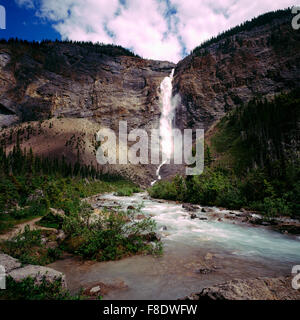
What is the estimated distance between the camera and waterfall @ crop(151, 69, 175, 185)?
78912 millimetres

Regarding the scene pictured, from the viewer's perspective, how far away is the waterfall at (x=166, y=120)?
78912mm

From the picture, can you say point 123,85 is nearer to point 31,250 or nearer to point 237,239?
point 237,239

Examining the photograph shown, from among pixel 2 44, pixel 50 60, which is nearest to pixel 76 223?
pixel 50 60

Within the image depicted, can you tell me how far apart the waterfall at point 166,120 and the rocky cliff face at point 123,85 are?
3.05 metres

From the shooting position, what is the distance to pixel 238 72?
75750 mm

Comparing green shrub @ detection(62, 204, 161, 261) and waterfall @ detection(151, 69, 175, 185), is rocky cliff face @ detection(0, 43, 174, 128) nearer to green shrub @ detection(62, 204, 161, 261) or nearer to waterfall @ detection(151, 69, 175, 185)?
waterfall @ detection(151, 69, 175, 185)

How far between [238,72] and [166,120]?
1407 inches

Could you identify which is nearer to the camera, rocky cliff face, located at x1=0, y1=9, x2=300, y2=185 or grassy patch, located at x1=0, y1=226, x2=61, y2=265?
grassy patch, located at x1=0, y1=226, x2=61, y2=265

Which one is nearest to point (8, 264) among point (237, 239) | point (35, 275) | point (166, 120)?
point (35, 275)

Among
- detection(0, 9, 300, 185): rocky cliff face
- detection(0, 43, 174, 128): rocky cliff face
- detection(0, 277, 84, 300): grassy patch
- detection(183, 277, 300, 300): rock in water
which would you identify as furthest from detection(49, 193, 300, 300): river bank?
detection(0, 43, 174, 128): rocky cliff face

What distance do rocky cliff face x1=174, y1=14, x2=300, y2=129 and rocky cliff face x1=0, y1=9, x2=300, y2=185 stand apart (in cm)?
32

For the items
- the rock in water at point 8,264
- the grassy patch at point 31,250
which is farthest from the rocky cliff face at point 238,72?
the rock in water at point 8,264

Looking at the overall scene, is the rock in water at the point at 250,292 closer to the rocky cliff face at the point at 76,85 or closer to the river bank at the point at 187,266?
the river bank at the point at 187,266

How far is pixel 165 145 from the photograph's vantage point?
81.1m
